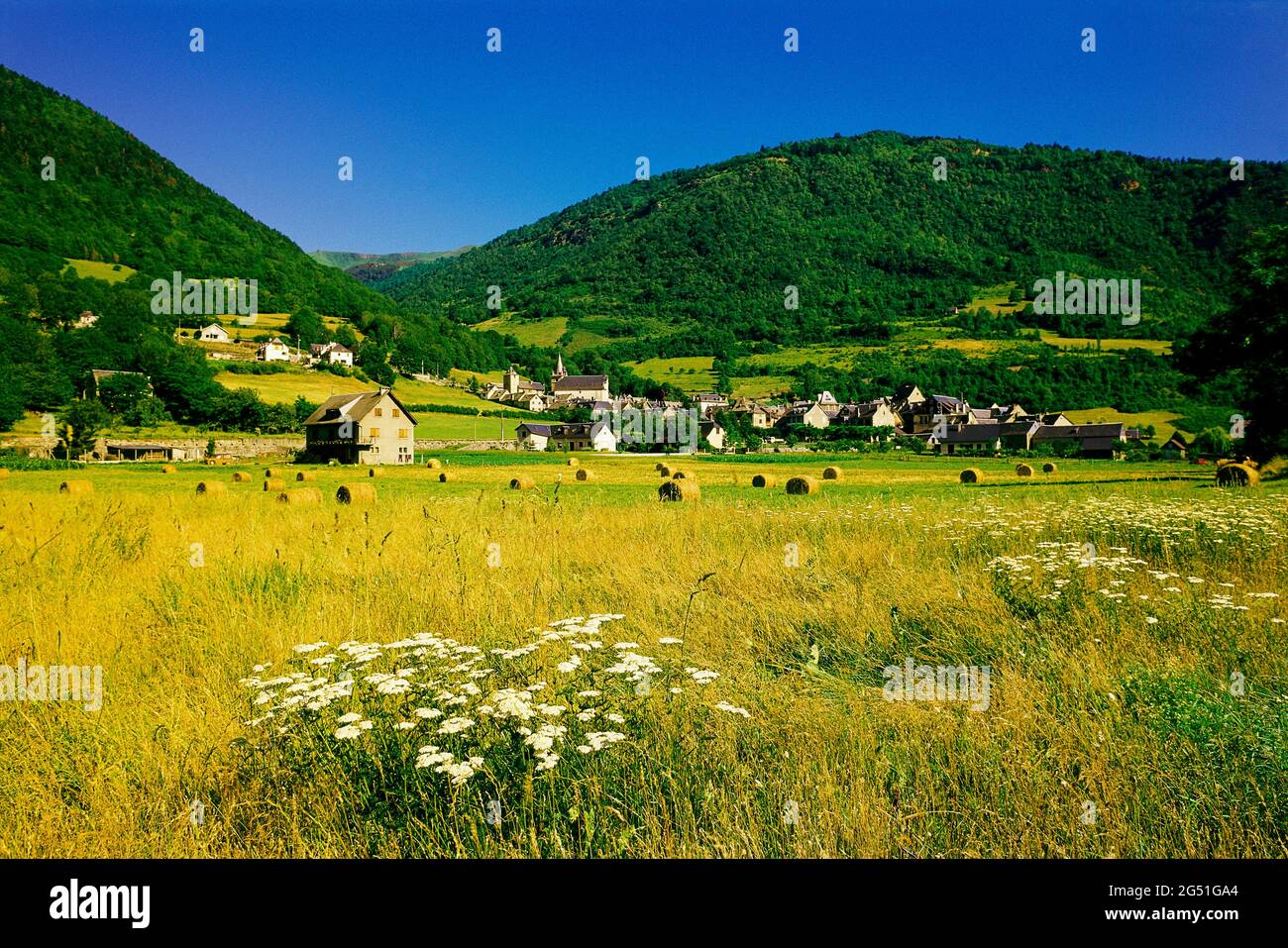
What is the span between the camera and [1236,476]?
1105 inches

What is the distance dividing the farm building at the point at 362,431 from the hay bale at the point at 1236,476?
7217 centimetres

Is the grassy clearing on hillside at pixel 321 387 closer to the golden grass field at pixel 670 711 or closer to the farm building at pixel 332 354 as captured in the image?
the farm building at pixel 332 354

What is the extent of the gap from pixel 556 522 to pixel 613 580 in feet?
16.8

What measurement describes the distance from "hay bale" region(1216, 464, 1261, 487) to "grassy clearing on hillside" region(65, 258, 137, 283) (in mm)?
185293

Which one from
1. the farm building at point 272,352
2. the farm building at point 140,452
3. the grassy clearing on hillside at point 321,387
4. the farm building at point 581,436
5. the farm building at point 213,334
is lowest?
the farm building at point 140,452

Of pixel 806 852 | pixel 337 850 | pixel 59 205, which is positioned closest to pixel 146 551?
pixel 337 850

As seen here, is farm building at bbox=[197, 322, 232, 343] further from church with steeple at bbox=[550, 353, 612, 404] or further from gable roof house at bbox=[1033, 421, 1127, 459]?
gable roof house at bbox=[1033, 421, 1127, 459]

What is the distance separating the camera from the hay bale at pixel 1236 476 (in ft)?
90.1

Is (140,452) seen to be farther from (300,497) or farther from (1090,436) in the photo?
(1090,436)

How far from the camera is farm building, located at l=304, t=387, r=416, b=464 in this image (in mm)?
76000

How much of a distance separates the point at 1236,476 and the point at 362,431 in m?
76.1

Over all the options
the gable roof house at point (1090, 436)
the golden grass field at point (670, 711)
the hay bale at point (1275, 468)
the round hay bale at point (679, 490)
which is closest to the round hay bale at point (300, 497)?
the round hay bale at point (679, 490)
